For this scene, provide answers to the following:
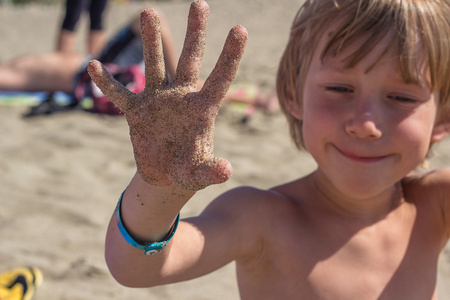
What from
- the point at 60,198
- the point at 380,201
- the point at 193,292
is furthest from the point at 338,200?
the point at 60,198

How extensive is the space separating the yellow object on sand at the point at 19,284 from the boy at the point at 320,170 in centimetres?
104

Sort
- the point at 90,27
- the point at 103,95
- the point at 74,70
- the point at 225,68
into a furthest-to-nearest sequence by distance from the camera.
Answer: the point at 90,27
the point at 74,70
the point at 103,95
the point at 225,68

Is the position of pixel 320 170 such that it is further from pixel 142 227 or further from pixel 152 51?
pixel 152 51

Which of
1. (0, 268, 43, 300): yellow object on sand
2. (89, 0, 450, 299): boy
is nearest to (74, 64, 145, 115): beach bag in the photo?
(0, 268, 43, 300): yellow object on sand

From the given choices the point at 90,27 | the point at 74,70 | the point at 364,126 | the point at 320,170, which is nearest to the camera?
the point at 364,126

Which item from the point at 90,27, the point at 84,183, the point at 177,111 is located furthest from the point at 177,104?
the point at 90,27

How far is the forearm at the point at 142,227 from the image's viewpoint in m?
1.35

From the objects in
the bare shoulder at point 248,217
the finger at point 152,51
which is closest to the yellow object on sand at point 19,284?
the bare shoulder at point 248,217

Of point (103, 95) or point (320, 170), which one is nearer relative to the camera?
point (320, 170)

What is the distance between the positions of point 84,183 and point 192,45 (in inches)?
100.0

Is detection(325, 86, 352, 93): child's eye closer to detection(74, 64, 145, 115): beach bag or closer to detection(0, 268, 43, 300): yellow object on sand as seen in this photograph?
detection(0, 268, 43, 300): yellow object on sand

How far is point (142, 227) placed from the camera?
1.40 m

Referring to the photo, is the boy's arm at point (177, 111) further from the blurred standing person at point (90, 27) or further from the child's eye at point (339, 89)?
the blurred standing person at point (90, 27)

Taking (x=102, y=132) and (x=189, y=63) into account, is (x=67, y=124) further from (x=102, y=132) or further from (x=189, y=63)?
(x=189, y=63)
